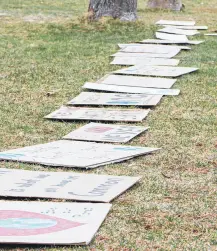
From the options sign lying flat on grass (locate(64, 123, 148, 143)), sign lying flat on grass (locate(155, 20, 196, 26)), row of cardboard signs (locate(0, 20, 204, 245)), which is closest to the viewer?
row of cardboard signs (locate(0, 20, 204, 245))

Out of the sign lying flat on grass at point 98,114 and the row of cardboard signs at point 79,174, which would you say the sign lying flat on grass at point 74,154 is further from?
the sign lying flat on grass at point 98,114

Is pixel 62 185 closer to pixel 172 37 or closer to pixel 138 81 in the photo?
pixel 138 81

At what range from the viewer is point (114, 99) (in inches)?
221

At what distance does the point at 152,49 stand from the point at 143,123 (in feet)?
11.3

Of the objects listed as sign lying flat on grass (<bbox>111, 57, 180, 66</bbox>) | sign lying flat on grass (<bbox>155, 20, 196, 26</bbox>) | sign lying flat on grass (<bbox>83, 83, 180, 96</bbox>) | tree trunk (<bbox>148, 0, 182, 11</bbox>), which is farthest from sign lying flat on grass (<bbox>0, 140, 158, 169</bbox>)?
tree trunk (<bbox>148, 0, 182, 11</bbox>)

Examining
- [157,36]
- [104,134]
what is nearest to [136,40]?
[157,36]

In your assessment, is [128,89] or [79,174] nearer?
[79,174]

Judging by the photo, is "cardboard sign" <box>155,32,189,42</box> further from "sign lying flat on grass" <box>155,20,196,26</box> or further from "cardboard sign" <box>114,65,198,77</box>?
"cardboard sign" <box>114,65,198,77</box>

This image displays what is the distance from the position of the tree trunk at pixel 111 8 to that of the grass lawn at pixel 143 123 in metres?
0.22

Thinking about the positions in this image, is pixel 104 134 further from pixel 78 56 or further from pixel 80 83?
pixel 78 56

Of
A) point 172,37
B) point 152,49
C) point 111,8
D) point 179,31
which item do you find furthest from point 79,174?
point 111,8

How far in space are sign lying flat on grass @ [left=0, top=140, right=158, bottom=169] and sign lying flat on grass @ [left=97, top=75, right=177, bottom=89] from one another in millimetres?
1904

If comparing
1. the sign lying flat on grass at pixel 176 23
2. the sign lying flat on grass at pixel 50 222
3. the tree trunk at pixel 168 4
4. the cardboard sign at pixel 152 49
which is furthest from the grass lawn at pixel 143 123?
the tree trunk at pixel 168 4

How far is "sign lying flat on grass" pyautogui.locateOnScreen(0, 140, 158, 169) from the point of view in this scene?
392 centimetres
